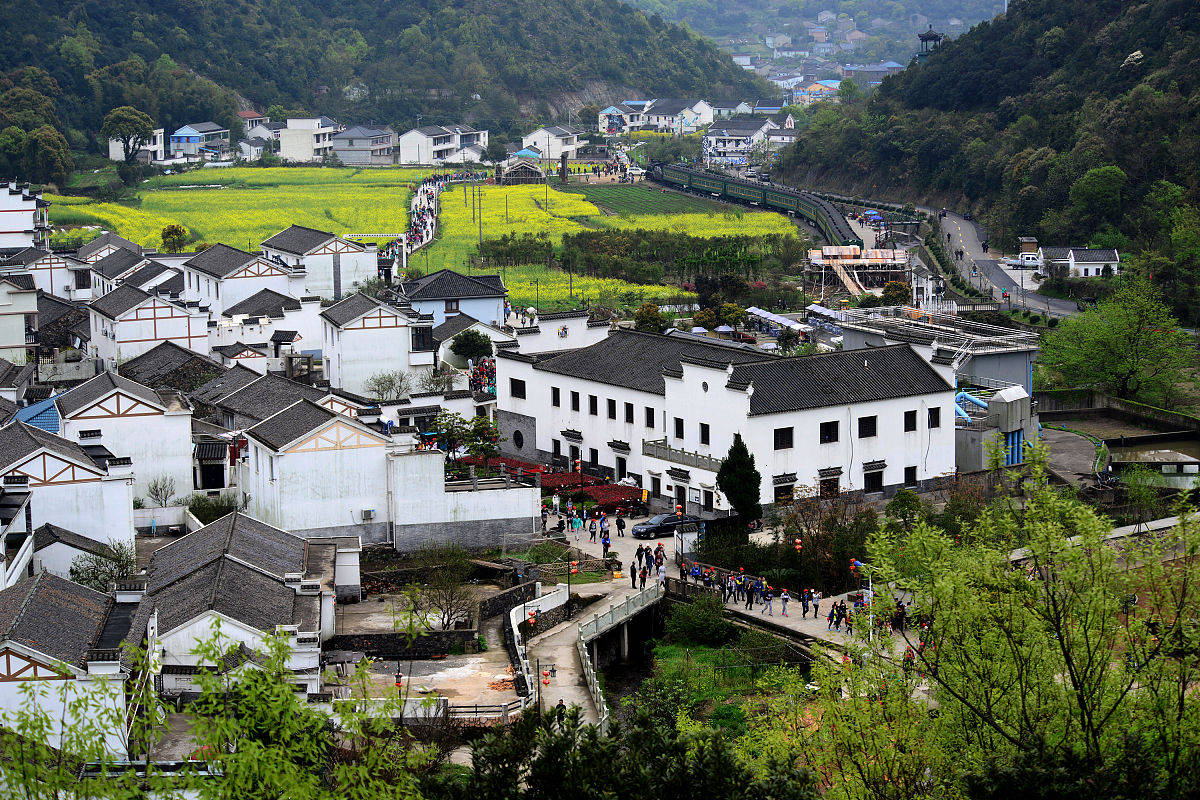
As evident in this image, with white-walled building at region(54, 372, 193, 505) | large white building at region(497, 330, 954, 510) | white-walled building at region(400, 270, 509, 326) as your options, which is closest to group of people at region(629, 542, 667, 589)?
large white building at region(497, 330, 954, 510)

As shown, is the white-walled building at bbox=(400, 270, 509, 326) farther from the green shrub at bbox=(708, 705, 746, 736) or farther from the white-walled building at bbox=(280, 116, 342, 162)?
the white-walled building at bbox=(280, 116, 342, 162)

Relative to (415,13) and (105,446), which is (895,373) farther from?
(415,13)

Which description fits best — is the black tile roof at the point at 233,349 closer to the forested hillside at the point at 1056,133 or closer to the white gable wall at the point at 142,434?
the white gable wall at the point at 142,434

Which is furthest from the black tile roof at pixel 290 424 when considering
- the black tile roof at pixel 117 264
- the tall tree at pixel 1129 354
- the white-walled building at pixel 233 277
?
the tall tree at pixel 1129 354

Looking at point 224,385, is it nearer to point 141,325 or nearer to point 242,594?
point 141,325

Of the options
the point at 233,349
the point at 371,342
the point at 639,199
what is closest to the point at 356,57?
the point at 639,199

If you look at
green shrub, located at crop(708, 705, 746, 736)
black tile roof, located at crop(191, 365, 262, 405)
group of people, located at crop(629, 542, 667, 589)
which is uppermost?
black tile roof, located at crop(191, 365, 262, 405)
